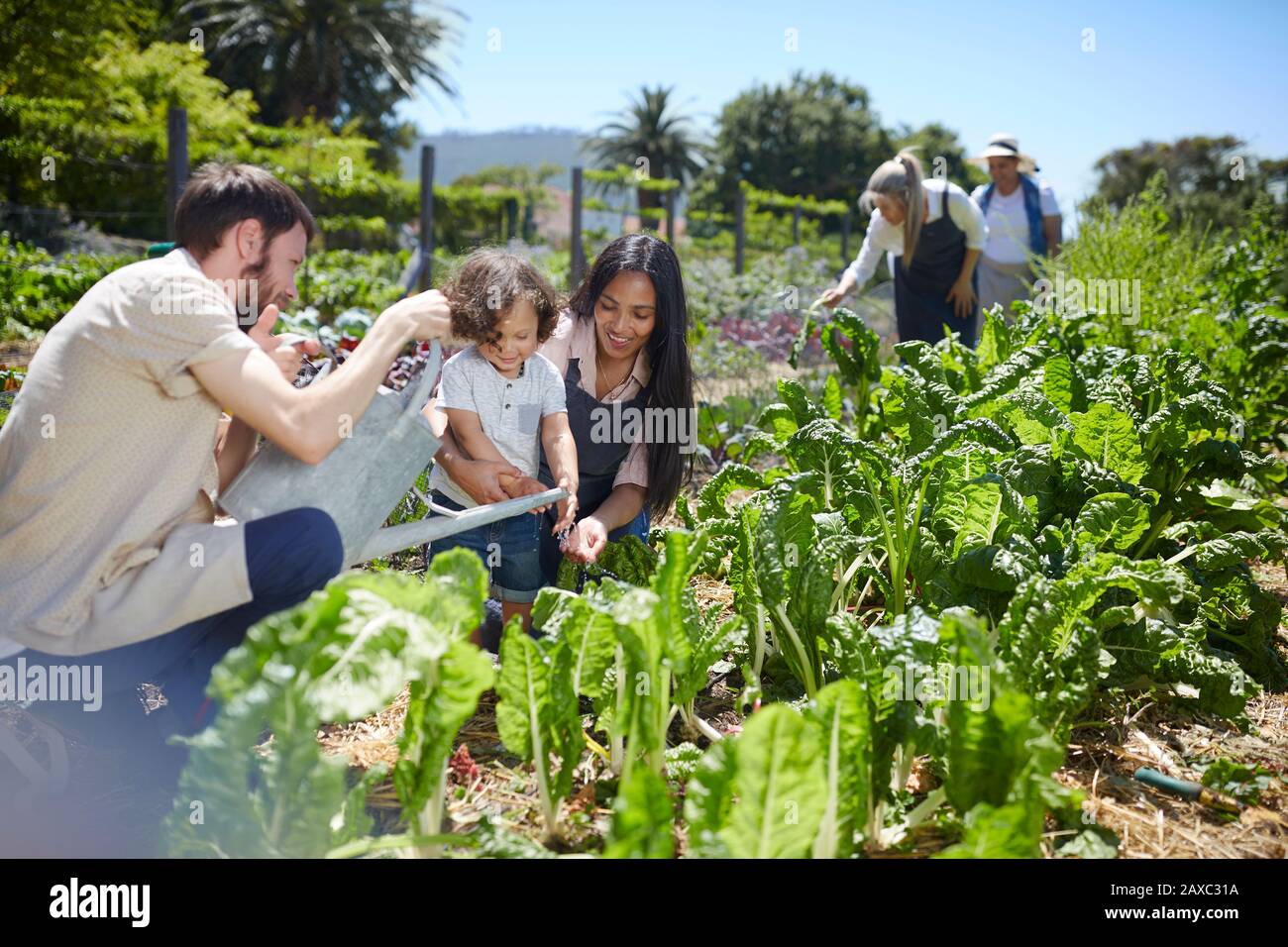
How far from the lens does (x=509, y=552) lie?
8.45 feet

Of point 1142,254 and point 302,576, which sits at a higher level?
point 1142,254

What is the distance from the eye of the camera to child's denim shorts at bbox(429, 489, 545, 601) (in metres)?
2.58

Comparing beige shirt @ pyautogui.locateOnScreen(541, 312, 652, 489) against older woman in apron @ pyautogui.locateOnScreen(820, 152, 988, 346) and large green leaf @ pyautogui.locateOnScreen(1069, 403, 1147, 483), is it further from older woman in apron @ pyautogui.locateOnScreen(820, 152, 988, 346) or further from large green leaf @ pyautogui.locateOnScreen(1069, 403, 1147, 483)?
older woman in apron @ pyautogui.locateOnScreen(820, 152, 988, 346)

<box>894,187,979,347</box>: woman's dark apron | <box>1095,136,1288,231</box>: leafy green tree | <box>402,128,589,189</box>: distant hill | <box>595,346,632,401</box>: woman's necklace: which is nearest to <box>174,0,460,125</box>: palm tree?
<box>1095,136,1288,231</box>: leafy green tree

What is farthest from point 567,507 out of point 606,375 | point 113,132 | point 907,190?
point 113,132

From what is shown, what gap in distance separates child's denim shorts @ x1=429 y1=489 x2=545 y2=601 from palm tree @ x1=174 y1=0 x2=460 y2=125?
23.8 metres

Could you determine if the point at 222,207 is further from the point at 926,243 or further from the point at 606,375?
the point at 926,243

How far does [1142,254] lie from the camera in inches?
179

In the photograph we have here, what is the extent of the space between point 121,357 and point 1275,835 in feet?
7.31

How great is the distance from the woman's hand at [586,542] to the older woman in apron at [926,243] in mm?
2617

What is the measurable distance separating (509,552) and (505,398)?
16.1 inches
